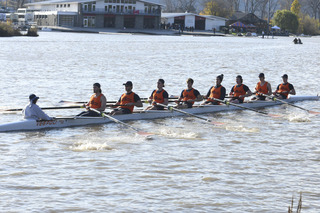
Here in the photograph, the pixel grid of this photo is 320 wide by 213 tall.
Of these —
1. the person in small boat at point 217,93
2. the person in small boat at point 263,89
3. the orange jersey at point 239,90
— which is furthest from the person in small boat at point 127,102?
the person in small boat at point 263,89

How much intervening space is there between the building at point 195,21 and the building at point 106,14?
560 inches

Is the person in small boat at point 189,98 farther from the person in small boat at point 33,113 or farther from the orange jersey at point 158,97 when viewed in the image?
the person in small boat at point 33,113

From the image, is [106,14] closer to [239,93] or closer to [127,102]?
[239,93]

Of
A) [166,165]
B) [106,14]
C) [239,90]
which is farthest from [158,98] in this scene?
[106,14]

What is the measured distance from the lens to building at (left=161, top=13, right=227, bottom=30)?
142500 millimetres

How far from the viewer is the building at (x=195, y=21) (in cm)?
14250

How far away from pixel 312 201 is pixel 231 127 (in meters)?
8.14

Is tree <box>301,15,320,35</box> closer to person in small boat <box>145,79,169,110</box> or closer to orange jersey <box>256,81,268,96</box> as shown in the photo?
orange jersey <box>256,81,268,96</box>

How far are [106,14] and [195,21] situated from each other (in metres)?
31.5

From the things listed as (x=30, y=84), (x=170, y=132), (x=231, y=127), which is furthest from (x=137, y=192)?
(x=30, y=84)

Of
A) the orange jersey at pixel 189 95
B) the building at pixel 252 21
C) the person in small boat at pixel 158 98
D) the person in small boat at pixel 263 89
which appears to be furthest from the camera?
the building at pixel 252 21

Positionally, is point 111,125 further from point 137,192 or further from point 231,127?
point 137,192

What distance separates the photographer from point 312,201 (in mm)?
11461

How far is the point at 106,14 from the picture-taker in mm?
122125
